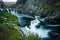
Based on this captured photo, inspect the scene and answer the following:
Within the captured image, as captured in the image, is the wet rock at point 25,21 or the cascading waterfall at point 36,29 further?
the wet rock at point 25,21

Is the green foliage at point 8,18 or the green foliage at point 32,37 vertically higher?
the green foliage at point 8,18

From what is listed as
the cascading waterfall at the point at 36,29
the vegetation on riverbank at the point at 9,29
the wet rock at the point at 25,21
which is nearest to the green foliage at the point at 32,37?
the vegetation on riverbank at the point at 9,29

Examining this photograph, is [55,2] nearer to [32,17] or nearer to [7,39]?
[32,17]

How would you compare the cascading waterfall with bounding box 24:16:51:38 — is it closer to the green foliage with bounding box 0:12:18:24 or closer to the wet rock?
the wet rock

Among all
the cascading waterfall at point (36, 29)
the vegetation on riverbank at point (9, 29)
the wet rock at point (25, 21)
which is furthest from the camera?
the wet rock at point (25, 21)

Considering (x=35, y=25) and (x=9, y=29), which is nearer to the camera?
(x=9, y=29)

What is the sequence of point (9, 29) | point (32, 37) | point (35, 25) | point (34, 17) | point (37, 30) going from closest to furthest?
point (32, 37) < point (9, 29) < point (37, 30) < point (35, 25) < point (34, 17)

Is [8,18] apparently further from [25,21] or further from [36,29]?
[36,29]

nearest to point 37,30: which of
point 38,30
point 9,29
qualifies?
point 38,30

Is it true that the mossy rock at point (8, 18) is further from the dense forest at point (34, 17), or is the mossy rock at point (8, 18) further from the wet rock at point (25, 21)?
the wet rock at point (25, 21)

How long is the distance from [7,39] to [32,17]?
1.03m

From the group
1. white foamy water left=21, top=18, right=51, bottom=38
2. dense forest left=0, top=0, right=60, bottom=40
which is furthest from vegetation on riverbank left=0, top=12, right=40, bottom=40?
white foamy water left=21, top=18, right=51, bottom=38

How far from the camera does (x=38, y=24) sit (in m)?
4.03

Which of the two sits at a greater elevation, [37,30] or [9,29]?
[9,29]
